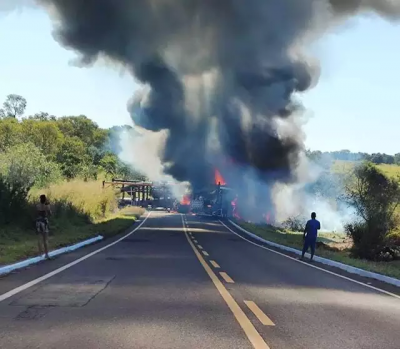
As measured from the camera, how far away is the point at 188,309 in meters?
7.70

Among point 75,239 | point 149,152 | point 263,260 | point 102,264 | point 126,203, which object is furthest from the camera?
point 126,203

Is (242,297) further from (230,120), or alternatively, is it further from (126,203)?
(126,203)

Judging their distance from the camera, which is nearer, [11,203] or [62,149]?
[11,203]

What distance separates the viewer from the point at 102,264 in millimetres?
13766

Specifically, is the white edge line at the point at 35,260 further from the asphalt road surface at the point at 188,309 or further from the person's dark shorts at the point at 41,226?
the person's dark shorts at the point at 41,226

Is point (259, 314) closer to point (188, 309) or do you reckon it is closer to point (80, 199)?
point (188, 309)

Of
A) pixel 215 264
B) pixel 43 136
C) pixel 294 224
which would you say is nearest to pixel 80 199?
pixel 294 224

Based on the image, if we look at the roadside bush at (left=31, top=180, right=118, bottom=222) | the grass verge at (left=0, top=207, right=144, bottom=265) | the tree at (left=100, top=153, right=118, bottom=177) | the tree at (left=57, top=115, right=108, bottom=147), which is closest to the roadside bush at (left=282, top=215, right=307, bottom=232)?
the roadside bush at (left=31, top=180, right=118, bottom=222)

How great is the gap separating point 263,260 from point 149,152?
5388 cm

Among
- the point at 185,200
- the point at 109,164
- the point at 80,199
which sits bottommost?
the point at 80,199

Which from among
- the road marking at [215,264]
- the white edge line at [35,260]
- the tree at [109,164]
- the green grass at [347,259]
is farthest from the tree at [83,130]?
the road marking at [215,264]

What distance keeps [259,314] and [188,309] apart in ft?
3.22

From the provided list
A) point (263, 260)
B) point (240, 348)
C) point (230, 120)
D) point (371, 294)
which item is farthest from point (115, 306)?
point (230, 120)

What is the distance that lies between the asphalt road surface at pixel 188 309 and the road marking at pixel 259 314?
15mm
